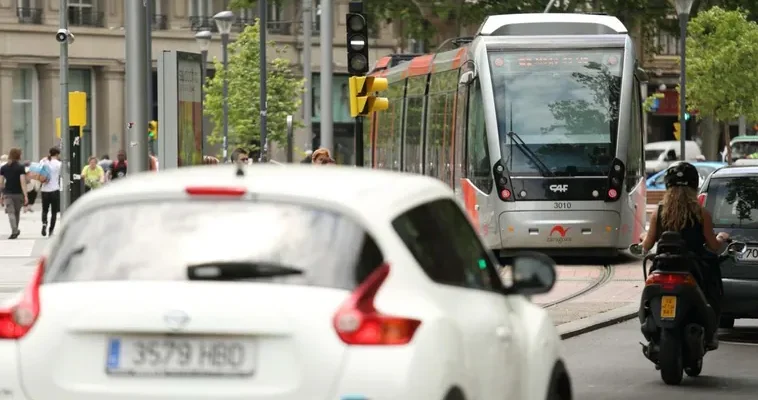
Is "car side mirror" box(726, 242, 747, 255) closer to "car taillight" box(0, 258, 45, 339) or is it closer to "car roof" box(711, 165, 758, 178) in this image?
"car roof" box(711, 165, 758, 178)

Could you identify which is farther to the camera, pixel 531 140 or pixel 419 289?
pixel 531 140

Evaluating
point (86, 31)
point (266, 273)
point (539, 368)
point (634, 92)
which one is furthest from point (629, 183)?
point (86, 31)

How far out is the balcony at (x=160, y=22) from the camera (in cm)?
6719

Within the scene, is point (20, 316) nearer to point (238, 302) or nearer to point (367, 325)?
point (238, 302)

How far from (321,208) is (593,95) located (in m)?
19.9

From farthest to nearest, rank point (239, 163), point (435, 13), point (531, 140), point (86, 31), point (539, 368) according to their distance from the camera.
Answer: point (86, 31)
point (435, 13)
point (531, 140)
point (539, 368)
point (239, 163)

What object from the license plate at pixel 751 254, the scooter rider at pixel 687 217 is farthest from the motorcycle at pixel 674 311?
the license plate at pixel 751 254

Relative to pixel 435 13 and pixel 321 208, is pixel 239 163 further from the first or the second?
pixel 435 13

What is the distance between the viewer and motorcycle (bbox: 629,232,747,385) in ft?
38.9

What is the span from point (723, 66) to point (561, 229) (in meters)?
40.6

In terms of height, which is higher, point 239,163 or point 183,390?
point 239,163

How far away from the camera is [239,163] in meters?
6.57

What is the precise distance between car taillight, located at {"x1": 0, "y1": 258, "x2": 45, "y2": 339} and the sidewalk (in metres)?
14.5

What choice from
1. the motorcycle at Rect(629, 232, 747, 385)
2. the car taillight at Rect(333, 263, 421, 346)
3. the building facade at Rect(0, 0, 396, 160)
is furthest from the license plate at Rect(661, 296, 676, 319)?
the building facade at Rect(0, 0, 396, 160)
